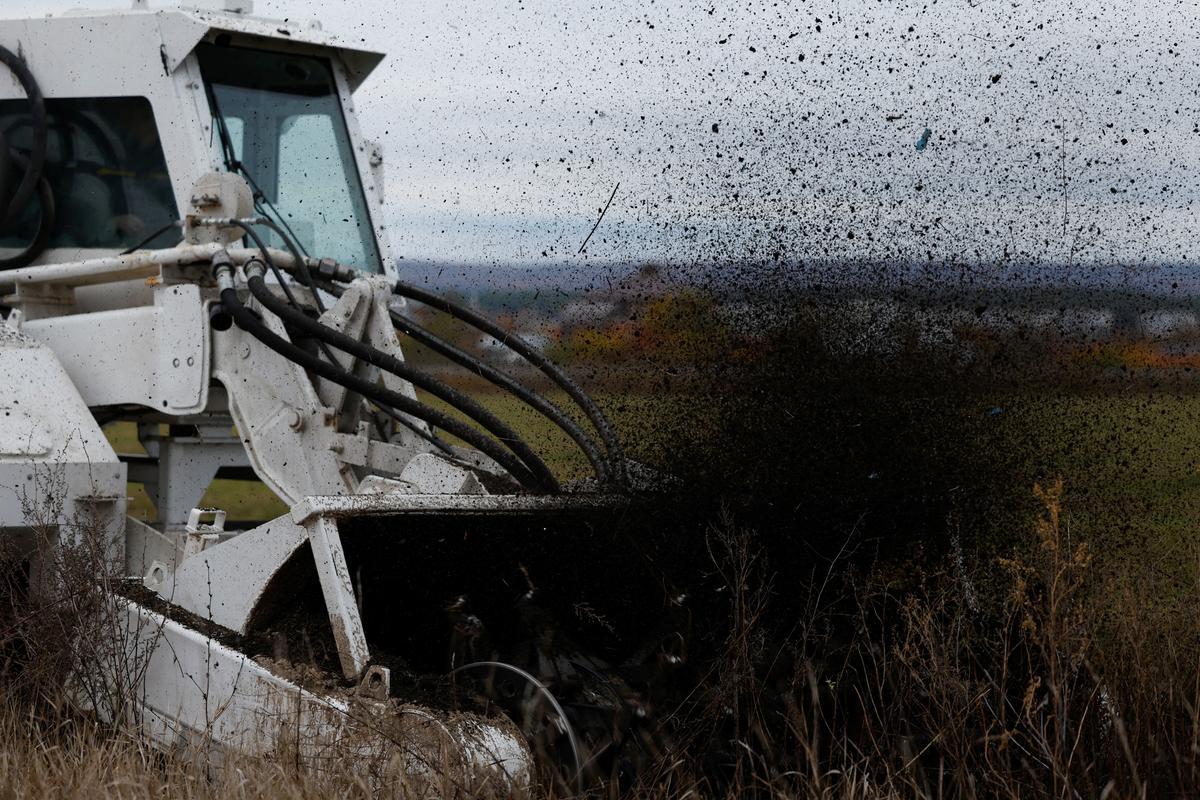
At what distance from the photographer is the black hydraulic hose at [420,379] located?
16.3ft

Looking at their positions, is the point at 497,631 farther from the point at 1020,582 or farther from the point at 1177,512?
the point at 1177,512

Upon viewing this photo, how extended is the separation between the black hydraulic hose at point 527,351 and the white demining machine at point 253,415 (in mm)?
14

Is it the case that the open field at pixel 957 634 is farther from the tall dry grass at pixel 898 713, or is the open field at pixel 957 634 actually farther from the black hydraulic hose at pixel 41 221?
the black hydraulic hose at pixel 41 221

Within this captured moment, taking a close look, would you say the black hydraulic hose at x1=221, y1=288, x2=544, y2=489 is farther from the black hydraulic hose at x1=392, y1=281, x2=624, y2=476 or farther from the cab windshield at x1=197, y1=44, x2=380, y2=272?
the cab windshield at x1=197, y1=44, x2=380, y2=272

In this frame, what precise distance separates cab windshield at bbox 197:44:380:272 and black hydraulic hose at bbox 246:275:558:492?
772 millimetres

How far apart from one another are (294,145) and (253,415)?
4.69 feet

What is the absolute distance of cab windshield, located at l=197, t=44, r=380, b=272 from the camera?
229 inches

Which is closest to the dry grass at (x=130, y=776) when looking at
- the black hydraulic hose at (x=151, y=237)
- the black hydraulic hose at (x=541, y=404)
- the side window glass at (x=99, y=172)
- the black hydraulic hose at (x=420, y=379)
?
the black hydraulic hose at (x=420, y=379)

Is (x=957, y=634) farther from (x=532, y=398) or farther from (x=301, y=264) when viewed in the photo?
(x=301, y=264)

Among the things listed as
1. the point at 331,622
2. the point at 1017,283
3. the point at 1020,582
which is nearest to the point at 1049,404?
the point at 1017,283

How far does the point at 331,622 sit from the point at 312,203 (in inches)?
97.7

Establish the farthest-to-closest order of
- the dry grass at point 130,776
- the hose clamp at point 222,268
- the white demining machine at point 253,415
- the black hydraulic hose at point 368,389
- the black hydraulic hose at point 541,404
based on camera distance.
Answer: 1. the black hydraulic hose at point 541,404
2. the hose clamp at point 222,268
3. the black hydraulic hose at point 368,389
4. the white demining machine at point 253,415
5. the dry grass at point 130,776

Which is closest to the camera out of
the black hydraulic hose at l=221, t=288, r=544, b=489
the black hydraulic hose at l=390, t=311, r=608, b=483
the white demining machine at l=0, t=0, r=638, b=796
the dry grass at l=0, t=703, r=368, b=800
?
the dry grass at l=0, t=703, r=368, b=800

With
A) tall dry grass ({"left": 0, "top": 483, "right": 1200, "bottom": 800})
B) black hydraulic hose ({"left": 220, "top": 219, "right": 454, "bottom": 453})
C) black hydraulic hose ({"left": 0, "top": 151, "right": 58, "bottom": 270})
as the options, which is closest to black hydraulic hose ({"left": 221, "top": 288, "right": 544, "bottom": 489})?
black hydraulic hose ({"left": 220, "top": 219, "right": 454, "bottom": 453})
